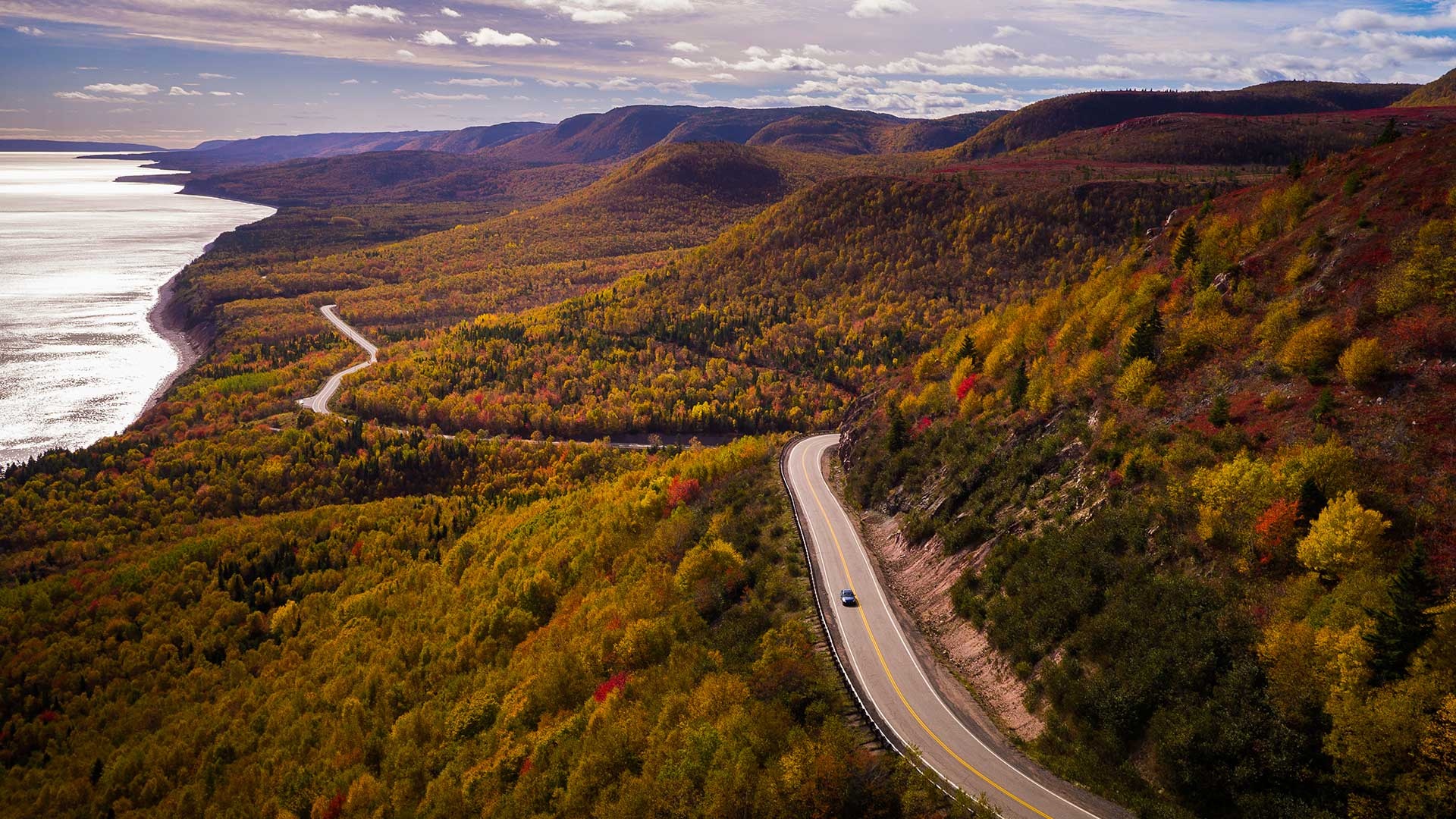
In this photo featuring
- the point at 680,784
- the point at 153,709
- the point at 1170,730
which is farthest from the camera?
the point at 153,709

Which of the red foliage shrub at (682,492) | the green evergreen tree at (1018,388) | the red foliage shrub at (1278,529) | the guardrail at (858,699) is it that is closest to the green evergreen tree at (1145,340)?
the green evergreen tree at (1018,388)

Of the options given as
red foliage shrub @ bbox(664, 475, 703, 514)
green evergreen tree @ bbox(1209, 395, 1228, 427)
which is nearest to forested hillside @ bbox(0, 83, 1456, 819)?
green evergreen tree @ bbox(1209, 395, 1228, 427)

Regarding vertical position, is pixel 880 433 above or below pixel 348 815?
above

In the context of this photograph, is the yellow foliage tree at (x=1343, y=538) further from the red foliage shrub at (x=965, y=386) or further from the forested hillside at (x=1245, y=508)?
the red foliage shrub at (x=965, y=386)

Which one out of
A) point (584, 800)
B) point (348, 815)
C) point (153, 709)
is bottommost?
point (153, 709)

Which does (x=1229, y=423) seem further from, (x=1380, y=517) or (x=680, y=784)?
(x=680, y=784)

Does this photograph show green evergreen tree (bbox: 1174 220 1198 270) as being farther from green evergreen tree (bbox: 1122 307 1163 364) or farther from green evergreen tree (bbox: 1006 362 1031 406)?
green evergreen tree (bbox: 1006 362 1031 406)

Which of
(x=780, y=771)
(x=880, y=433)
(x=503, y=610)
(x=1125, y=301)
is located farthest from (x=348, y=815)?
(x=1125, y=301)
